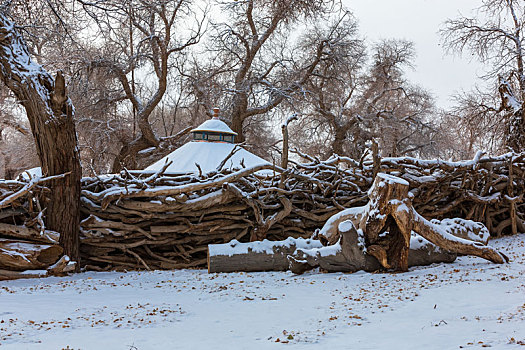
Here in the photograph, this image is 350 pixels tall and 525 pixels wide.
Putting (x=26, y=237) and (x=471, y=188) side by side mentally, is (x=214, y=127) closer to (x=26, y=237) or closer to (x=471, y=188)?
(x=26, y=237)

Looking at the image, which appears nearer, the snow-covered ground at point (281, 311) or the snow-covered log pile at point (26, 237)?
the snow-covered ground at point (281, 311)

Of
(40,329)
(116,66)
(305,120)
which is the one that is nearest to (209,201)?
(40,329)

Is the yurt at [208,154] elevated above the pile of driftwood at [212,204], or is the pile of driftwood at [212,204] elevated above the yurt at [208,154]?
the yurt at [208,154]

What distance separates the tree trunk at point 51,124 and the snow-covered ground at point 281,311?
3.52 feet

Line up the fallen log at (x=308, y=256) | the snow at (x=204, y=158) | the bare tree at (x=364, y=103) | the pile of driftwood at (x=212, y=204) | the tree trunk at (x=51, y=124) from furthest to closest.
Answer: the bare tree at (x=364, y=103)
the snow at (x=204, y=158)
the pile of driftwood at (x=212, y=204)
the tree trunk at (x=51, y=124)
the fallen log at (x=308, y=256)

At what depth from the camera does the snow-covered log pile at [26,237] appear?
5.57m

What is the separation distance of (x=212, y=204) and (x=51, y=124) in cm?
253

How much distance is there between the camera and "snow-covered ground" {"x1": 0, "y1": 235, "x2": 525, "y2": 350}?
254 centimetres

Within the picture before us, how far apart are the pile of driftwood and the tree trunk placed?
7.9 inches

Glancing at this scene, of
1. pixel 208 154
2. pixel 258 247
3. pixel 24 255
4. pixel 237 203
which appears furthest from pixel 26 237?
Answer: pixel 208 154

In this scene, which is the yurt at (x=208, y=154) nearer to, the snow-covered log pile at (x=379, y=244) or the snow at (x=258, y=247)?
the snow at (x=258, y=247)

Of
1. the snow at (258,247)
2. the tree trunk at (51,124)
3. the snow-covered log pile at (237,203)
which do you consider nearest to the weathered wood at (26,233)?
the tree trunk at (51,124)

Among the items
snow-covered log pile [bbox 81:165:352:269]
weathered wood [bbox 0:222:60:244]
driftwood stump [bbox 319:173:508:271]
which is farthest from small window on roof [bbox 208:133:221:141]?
driftwood stump [bbox 319:173:508:271]

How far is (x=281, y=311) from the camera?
340 cm
